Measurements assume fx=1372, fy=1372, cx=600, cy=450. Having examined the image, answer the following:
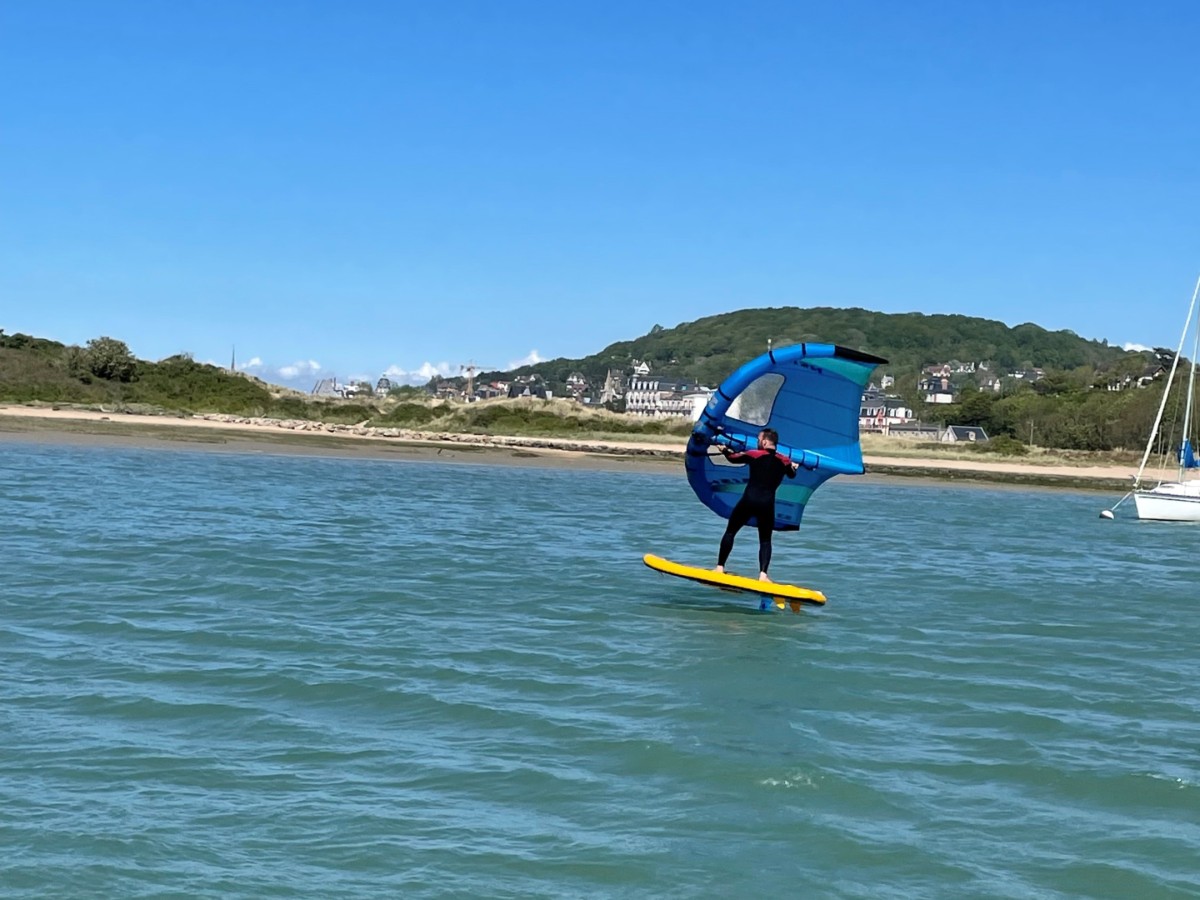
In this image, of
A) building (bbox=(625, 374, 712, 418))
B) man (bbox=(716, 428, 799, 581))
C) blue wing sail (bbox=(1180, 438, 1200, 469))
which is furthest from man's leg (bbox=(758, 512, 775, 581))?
building (bbox=(625, 374, 712, 418))

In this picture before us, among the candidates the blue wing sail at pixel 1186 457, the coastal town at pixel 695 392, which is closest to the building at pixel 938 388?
the coastal town at pixel 695 392

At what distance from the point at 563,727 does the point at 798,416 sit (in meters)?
6.88

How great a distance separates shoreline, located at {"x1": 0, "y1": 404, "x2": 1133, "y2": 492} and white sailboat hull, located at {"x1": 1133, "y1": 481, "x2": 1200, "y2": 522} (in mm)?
12451

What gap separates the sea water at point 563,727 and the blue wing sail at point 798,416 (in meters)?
1.53

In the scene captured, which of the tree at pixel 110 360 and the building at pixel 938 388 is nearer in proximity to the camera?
the tree at pixel 110 360

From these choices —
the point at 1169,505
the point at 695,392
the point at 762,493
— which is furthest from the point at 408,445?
the point at 695,392

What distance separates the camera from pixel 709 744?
807 centimetres

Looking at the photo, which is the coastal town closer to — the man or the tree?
the tree

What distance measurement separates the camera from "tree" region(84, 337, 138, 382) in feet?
185

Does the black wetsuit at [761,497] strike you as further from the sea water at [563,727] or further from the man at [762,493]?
the sea water at [563,727]

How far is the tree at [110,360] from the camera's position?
56.5 m

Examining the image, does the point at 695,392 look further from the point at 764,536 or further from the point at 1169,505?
the point at 764,536

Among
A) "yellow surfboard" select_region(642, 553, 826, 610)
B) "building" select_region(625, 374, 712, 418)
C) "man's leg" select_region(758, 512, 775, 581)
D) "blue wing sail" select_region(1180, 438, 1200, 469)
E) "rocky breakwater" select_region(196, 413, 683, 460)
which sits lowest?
"yellow surfboard" select_region(642, 553, 826, 610)

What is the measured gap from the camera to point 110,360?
2235 inches
